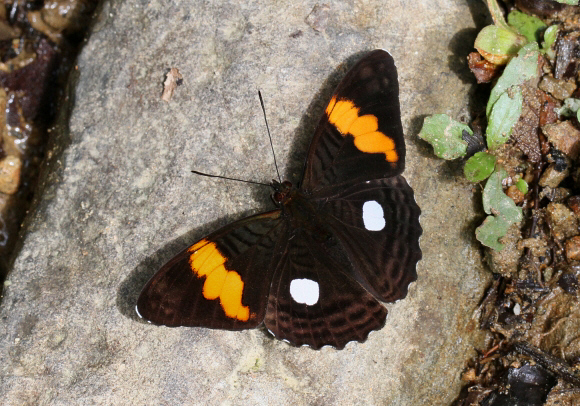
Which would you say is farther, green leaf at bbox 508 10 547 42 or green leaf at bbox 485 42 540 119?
green leaf at bbox 508 10 547 42

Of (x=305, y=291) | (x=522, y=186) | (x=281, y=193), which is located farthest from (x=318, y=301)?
(x=522, y=186)

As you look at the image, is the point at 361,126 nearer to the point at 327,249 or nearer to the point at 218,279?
the point at 327,249

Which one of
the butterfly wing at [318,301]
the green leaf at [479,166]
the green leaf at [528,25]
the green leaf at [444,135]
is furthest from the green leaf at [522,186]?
the butterfly wing at [318,301]

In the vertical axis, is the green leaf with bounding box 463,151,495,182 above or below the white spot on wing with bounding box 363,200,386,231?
below

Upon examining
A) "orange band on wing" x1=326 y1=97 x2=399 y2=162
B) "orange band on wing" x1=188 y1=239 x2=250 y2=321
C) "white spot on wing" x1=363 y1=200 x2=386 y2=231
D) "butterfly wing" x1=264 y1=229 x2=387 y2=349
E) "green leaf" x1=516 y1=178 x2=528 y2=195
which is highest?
"orange band on wing" x1=326 y1=97 x2=399 y2=162

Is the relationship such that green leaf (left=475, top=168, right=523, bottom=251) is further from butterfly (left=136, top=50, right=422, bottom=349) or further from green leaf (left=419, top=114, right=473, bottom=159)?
butterfly (left=136, top=50, right=422, bottom=349)

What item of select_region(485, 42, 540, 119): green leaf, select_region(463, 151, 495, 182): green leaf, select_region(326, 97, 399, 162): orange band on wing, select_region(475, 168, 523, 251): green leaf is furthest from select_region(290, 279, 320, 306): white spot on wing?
select_region(485, 42, 540, 119): green leaf
